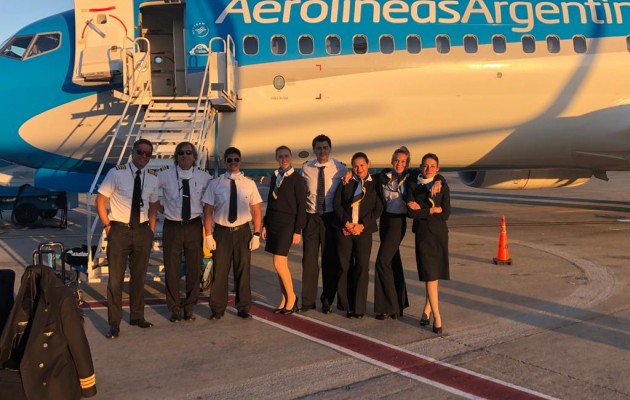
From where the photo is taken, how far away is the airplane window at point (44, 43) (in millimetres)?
10531

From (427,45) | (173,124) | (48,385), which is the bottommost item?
(48,385)

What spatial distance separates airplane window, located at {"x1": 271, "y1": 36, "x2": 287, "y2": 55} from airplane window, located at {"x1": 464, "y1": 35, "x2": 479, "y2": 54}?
346 centimetres

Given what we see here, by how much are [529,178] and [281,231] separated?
9.48 m

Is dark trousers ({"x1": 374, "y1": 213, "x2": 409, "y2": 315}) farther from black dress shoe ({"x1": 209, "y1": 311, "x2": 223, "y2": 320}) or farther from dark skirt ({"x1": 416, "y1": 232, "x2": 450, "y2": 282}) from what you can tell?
black dress shoe ({"x1": 209, "y1": 311, "x2": 223, "y2": 320})

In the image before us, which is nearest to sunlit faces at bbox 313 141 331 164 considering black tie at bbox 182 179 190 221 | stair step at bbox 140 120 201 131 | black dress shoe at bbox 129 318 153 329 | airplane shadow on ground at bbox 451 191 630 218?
black tie at bbox 182 179 190 221

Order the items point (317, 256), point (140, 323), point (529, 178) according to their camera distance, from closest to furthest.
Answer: point (140, 323), point (317, 256), point (529, 178)

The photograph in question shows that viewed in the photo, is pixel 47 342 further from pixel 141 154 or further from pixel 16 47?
pixel 16 47

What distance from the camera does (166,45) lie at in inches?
465

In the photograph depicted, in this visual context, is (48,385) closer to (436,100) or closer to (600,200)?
(436,100)

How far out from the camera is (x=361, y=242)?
20.8 ft

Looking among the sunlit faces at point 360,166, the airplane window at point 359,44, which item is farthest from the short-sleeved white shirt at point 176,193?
the airplane window at point 359,44

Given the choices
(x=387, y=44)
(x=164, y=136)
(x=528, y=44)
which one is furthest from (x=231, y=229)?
(x=528, y=44)

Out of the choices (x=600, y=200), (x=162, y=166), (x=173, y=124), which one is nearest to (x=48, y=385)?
(x=162, y=166)

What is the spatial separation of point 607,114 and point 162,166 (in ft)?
29.8
